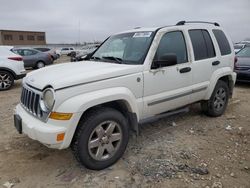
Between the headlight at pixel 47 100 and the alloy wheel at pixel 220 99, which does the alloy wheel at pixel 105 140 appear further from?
the alloy wheel at pixel 220 99

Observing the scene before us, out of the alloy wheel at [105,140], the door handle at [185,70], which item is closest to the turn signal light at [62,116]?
the alloy wheel at [105,140]

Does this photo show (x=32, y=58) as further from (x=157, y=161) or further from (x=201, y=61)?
(x=157, y=161)

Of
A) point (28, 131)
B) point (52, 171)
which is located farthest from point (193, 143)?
point (28, 131)

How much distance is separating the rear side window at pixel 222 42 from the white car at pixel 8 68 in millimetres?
7131

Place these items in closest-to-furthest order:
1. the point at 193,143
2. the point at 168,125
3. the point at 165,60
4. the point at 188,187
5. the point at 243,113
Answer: the point at 188,187 → the point at 165,60 → the point at 193,143 → the point at 168,125 → the point at 243,113

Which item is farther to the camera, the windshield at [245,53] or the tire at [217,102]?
the windshield at [245,53]

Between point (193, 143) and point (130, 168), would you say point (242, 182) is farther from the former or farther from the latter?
point (130, 168)

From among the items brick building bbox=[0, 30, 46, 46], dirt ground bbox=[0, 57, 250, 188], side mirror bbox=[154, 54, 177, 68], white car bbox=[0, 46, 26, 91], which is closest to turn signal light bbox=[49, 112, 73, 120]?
dirt ground bbox=[0, 57, 250, 188]

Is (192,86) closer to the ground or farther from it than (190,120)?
→ farther from it

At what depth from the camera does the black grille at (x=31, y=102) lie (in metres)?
3.32

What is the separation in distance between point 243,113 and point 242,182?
3054 millimetres

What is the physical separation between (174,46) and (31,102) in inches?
97.4

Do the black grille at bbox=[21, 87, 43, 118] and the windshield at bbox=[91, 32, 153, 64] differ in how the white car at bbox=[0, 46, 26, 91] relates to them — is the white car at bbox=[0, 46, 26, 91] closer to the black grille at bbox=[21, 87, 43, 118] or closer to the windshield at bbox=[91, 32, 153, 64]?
the windshield at bbox=[91, 32, 153, 64]

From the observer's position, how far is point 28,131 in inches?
131
